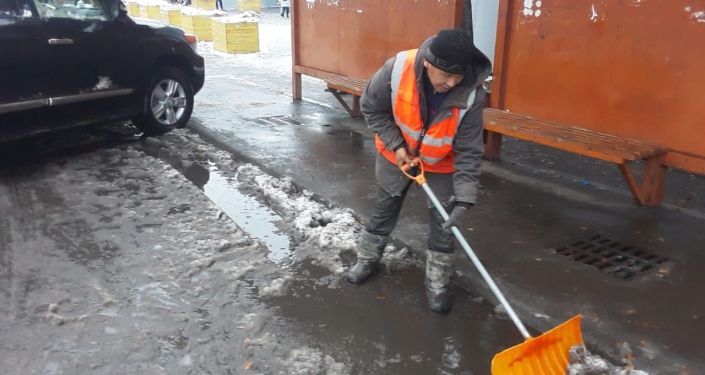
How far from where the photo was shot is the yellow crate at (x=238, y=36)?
16.0 metres

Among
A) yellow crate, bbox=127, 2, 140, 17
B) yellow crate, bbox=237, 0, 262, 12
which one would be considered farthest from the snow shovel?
yellow crate, bbox=237, 0, 262, 12

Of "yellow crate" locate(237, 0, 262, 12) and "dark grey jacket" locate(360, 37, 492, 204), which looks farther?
"yellow crate" locate(237, 0, 262, 12)

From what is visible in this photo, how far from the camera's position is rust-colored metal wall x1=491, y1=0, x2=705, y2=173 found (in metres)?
4.45

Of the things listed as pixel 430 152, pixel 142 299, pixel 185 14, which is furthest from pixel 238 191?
pixel 185 14

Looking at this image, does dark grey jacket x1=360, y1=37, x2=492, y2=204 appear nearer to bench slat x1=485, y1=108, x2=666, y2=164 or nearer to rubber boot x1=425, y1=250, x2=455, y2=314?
rubber boot x1=425, y1=250, x2=455, y2=314

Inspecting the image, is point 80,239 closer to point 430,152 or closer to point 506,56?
point 430,152

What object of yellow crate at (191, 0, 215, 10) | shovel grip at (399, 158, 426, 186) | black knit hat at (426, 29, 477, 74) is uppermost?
black knit hat at (426, 29, 477, 74)

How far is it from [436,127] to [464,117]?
0.52 feet

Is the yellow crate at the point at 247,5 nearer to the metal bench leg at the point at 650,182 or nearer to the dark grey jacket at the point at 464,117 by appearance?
the metal bench leg at the point at 650,182

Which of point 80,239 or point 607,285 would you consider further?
point 80,239

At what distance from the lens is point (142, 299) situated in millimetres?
3592

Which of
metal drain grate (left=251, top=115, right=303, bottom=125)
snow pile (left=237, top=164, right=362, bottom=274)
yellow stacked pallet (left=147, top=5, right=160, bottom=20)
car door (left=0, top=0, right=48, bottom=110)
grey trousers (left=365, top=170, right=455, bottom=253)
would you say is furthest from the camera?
yellow stacked pallet (left=147, top=5, right=160, bottom=20)

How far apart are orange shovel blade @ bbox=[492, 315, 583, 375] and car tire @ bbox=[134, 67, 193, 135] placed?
550 centimetres

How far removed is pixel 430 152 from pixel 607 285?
147 cm
